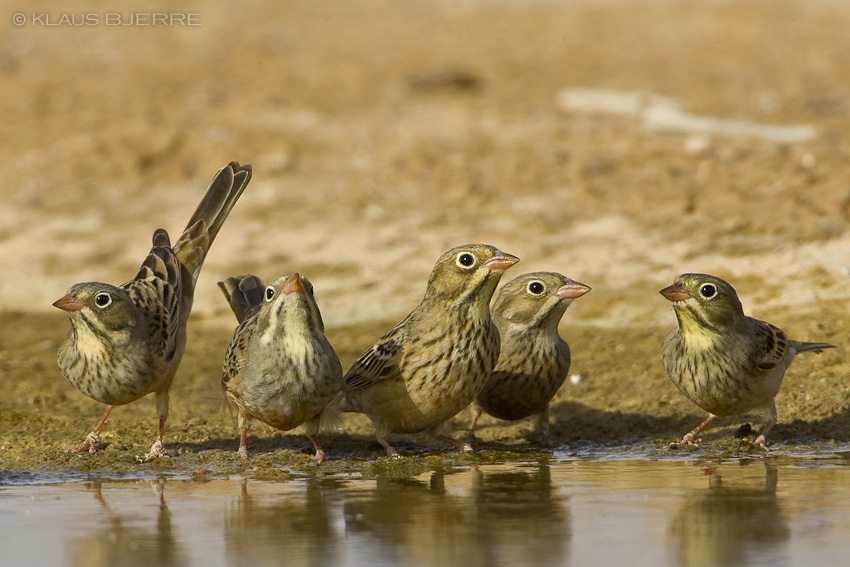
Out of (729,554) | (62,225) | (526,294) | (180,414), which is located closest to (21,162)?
(62,225)

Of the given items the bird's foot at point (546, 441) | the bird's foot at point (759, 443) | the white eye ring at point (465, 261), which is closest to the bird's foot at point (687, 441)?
the bird's foot at point (759, 443)

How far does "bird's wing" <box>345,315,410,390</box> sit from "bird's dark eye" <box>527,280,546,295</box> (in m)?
1.03

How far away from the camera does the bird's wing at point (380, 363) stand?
28.1 feet

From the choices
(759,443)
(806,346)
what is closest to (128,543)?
(759,443)

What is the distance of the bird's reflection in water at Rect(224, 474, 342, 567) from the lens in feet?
18.6

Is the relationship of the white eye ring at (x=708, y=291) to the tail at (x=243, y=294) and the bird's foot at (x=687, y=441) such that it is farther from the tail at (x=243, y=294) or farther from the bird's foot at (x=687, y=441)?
the tail at (x=243, y=294)

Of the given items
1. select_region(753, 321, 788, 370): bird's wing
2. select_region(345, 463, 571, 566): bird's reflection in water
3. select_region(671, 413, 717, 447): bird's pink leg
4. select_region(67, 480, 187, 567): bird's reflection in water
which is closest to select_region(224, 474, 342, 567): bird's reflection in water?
select_region(345, 463, 571, 566): bird's reflection in water

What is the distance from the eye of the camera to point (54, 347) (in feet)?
41.3

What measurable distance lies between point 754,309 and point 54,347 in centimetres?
684

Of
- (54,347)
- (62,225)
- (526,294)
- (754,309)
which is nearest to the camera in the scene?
(526,294)

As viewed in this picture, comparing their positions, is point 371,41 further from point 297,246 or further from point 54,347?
point 54,347

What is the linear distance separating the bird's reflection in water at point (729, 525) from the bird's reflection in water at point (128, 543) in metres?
2.29

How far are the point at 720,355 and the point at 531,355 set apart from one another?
4.52ft

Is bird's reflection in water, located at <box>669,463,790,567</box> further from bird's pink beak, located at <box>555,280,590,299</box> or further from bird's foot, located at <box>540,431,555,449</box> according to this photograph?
bird's pink beak, located at <box>555,280,590,299</box>
